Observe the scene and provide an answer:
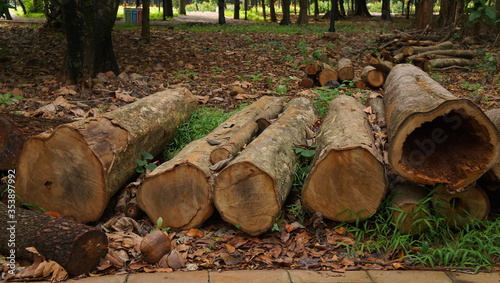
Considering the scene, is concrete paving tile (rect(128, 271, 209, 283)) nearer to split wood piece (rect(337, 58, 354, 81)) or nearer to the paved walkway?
the paved walkway

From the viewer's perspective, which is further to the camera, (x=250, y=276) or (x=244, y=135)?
(x=244, y=135)

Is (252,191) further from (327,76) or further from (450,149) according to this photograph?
(327,76)

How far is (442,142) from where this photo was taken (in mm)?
3639

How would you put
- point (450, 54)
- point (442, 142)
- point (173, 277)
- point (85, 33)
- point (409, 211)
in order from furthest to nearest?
point (450, 54), point (85, 33), point (442, 142), point (409, 211), point (173, 277)

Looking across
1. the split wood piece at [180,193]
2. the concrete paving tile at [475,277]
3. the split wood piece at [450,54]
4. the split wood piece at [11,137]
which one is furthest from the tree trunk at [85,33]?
the concrete paving tile at [475,277]

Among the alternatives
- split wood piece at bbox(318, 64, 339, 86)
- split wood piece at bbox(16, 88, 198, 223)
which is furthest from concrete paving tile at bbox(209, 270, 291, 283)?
split wood piece at bbox(318, 64, 339, 86)

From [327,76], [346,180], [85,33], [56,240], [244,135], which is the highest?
[85,33]

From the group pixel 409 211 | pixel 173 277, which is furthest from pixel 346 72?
pixel 173 277

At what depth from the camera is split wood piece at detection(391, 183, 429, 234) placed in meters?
3.43

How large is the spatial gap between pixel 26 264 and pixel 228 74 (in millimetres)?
6278

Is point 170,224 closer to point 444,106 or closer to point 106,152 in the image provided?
point 106,152

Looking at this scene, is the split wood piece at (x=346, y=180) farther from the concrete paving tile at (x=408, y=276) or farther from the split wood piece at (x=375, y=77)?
the split wood piece at (x=375, y=77)

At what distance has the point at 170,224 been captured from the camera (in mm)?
3717

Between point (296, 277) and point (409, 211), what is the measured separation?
1.03m
